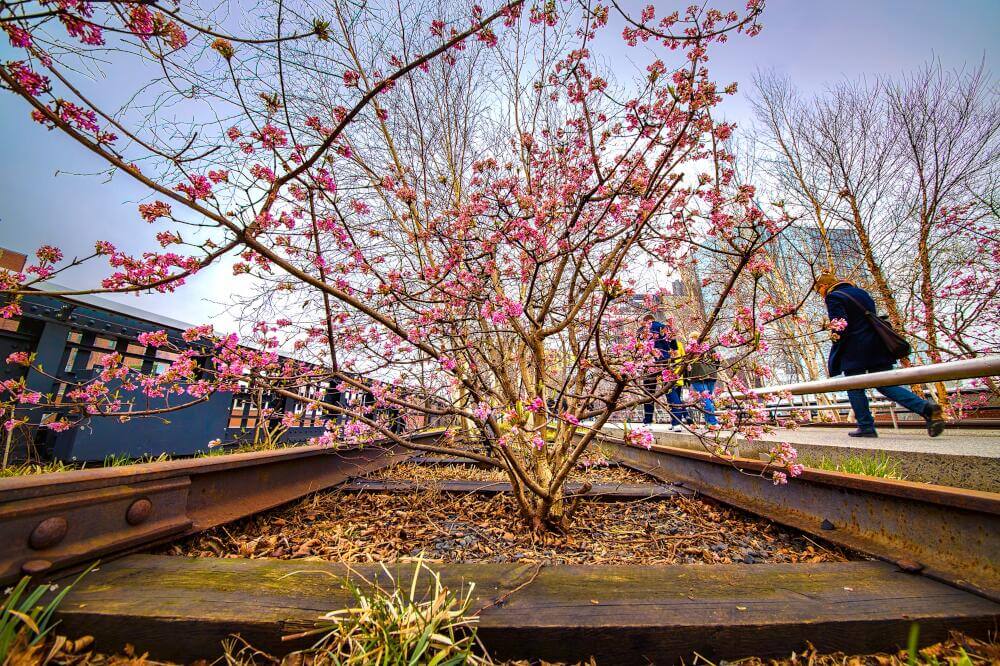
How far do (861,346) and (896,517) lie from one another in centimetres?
351

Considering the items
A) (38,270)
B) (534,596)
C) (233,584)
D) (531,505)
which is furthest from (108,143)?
(531,505)

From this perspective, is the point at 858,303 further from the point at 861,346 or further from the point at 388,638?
the point at 388,638

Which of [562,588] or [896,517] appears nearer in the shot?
[562,588]

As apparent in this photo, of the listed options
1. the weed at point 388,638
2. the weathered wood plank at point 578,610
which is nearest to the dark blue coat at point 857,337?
the weathered wood plank at point 578,610

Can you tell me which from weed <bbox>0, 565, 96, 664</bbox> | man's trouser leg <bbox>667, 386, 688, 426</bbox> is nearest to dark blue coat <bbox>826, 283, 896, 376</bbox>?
man's trouser leg <bbox>667, 386, 688, 426</bbox>

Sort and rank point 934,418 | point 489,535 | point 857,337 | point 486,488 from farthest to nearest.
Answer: point 857,337
point 934,418
point 486,488
point 489,535

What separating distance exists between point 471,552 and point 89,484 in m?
1.91

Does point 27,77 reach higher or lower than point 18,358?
higher

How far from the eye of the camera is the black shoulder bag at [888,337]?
423cm

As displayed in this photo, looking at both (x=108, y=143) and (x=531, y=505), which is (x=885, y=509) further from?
(x=108, y=143)

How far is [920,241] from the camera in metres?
8.38

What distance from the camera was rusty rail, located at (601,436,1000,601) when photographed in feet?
5.17

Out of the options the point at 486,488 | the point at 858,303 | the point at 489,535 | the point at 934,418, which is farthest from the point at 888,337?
the point at 489,535

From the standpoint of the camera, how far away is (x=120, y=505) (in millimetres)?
1692
